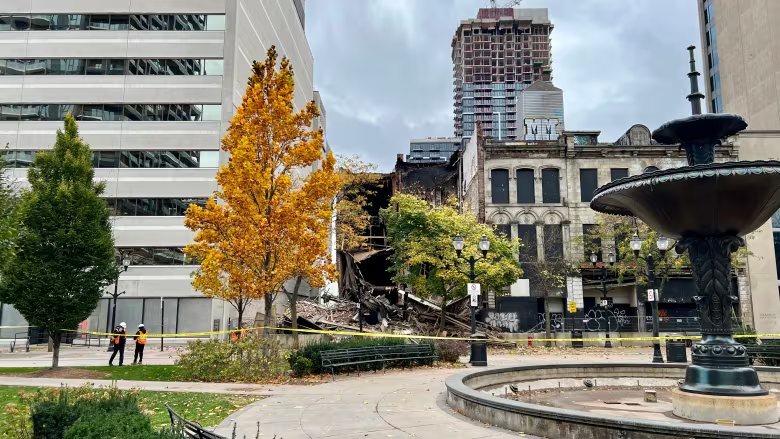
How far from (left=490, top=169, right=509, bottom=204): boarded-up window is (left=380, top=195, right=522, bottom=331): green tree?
295 inches

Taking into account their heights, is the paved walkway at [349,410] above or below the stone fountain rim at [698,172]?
below

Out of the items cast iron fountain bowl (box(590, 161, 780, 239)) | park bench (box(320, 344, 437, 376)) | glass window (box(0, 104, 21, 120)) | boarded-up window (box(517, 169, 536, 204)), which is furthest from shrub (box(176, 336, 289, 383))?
glass window (box(0, 104, 21, 120))

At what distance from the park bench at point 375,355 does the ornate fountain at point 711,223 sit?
9159 millimetres

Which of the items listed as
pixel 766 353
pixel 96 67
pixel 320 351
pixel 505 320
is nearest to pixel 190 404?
pixel 320 351

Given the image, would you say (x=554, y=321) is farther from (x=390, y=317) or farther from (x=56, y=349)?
(x=56, y=349)

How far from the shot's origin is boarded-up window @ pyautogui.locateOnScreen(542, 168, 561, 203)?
40688 millimetres

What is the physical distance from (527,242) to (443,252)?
36.4 feet

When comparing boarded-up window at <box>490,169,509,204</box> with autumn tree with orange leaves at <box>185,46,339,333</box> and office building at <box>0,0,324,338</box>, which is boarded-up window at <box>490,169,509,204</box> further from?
autumn tree with orange leaves at <box>185,46,339,333</box>

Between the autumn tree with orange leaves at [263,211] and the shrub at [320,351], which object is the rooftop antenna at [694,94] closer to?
the autumn tree with orange leaves at [263,211]

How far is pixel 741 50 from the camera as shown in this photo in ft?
189

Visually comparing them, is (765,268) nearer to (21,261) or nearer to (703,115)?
(703,115)

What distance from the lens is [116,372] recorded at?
17797mm

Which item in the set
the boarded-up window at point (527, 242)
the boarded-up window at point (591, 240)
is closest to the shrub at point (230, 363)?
the boarded-up window at point (527, 242)

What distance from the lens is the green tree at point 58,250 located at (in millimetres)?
18375
